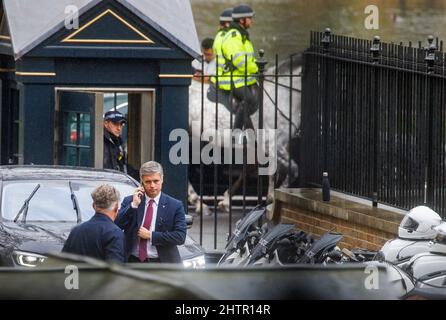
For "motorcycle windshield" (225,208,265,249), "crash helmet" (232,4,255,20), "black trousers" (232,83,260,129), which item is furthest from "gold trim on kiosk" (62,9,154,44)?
"motorcycle windshield" (225,208,265,249)

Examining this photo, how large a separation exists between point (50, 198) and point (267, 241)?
2.04 metres

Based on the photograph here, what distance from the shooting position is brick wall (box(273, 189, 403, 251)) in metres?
12.4

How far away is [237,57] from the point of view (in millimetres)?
16984

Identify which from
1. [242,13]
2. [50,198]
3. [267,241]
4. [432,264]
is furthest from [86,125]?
[432,264]

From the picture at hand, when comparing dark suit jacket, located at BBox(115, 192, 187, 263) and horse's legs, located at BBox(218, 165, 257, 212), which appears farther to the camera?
horse's legs, located at BBox(218, 165, 257, 212)

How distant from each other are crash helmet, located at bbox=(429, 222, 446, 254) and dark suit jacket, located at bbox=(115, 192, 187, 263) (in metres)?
1.70

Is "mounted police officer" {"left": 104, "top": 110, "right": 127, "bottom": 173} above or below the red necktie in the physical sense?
above

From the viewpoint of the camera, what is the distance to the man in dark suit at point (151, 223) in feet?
31.9

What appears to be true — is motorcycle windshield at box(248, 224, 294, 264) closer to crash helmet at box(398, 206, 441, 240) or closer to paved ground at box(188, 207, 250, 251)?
crash helmet at box(398, 206, 441, 240)

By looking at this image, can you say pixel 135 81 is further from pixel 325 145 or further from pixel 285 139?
pixel 285 139

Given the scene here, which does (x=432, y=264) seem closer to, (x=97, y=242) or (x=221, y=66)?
(x=97, y=242)

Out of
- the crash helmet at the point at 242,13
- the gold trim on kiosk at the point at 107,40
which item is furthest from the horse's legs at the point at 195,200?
the gold trim on kiosk at the point at 107,40
